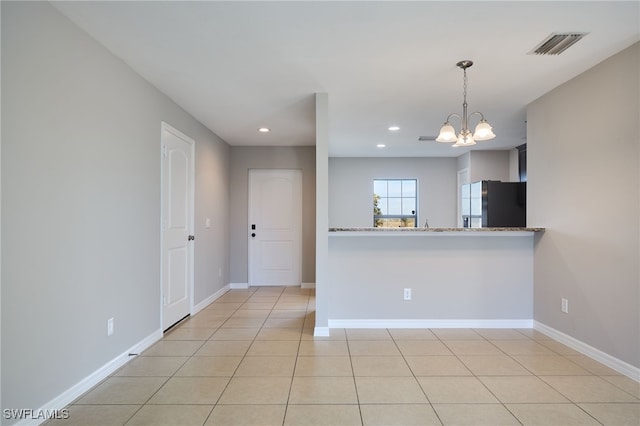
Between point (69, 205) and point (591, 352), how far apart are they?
4.00 meters

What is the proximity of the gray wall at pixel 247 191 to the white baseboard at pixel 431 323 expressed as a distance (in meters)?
2.19

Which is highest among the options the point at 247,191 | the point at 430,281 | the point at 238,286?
the point at 247,191

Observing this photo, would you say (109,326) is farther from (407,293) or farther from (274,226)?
(274,226)

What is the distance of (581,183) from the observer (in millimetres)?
2885

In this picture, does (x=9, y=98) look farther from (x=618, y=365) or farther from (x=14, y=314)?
(x=618, y=365)

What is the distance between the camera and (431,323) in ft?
11.7

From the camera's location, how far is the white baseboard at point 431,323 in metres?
3.54

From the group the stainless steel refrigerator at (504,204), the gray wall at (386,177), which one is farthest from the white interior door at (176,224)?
the stainless steel refrigerator at (504,204)

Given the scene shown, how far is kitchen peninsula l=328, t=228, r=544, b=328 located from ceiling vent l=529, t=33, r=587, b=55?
174cm

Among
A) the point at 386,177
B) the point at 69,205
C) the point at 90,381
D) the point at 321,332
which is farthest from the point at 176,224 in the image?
the point at 386,177

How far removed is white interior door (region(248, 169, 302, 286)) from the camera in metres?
5.79

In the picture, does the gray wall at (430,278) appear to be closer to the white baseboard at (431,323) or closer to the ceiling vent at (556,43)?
the white baseboard at (431,323)

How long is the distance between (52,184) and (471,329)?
147 inches

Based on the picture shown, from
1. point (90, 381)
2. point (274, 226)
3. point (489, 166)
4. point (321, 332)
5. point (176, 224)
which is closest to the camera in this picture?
point (90, 381)
